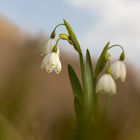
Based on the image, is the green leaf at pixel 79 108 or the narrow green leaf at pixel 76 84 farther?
the narrow green leaf at pixel 76 84

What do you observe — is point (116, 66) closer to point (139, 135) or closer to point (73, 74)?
point (73, 74)

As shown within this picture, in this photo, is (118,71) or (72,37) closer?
(118,71)

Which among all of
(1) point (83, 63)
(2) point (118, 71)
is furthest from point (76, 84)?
(2) point (118, 71)

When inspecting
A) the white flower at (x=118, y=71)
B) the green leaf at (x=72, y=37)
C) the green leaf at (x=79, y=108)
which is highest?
the green leaf at (x=72, y=37)

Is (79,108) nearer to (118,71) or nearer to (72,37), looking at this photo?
(118,71)

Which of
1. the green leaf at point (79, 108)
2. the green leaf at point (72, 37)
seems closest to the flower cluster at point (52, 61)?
the green leaf at point (72, 37)

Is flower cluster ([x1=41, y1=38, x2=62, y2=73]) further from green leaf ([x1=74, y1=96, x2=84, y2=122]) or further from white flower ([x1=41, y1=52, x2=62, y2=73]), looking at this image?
green leaf ([x1=74, y1=96, x2=84, y2=122])

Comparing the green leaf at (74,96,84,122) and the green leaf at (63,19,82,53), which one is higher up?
the green leaf at (63,19,82,53)

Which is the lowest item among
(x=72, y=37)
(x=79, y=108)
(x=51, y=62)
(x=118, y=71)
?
(x=79, y=108)

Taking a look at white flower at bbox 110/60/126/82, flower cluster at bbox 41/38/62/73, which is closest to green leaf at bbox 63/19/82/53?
flower cluster at bbox 41/38/62/73

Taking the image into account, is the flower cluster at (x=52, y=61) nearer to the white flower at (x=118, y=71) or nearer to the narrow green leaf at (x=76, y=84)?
the narrow green leaf at (x=76, y=84)

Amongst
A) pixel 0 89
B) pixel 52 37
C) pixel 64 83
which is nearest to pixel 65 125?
pixel 0 89
